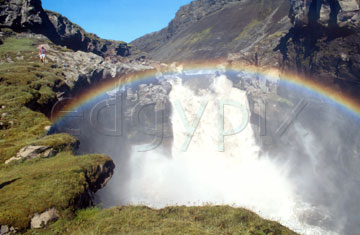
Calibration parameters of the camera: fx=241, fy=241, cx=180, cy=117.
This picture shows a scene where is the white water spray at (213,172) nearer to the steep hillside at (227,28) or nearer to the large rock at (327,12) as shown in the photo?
the large rock at (327,12)

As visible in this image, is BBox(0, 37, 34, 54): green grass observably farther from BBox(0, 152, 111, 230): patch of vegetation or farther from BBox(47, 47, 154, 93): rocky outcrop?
BBox(0, 152, 111, 230): patch of vegetation

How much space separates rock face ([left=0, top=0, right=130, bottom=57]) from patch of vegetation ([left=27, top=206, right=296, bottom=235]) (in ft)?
175

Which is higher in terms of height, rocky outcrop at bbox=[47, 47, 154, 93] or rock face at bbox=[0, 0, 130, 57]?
rock face at bbox=[0, 0, 130, 57]

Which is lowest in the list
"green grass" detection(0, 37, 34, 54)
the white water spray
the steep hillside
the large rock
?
the white water spray

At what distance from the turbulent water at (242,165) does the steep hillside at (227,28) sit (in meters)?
33.0

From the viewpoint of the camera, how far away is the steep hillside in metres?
91.9

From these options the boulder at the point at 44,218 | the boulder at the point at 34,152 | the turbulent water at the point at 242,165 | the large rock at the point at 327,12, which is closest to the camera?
the boulder at the point at 44,218

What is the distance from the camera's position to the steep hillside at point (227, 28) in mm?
91938

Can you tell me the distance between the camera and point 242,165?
48.9 meters

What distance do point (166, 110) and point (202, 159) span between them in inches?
613

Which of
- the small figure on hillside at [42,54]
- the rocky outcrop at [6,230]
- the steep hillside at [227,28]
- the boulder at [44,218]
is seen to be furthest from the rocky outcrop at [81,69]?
the steep hillside at [227,28]

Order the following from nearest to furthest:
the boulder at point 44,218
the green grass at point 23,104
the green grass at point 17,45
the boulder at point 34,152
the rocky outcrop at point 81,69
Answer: the boulder at point 44,218
the boulder at point 34,152
the green grass at point 23,104
the rocky outcrop at point 81,69
the green grass at point 17,45

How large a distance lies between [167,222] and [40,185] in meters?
5.07

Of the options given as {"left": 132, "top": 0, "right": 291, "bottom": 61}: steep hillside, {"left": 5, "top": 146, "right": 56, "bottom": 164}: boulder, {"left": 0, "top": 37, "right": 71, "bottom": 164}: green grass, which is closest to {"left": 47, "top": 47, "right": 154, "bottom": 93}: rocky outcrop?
{"left": 0, "top": 37, "right": 71, "bottom": 164}: green grass
